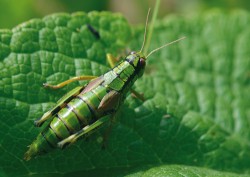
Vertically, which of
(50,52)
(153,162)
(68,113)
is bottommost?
(153,162)

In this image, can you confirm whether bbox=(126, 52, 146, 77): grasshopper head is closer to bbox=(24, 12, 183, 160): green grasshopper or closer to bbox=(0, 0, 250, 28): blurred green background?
bbox=(24, 12, 183, 160): green grasshopper

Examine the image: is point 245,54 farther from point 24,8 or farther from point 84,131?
point 24,8

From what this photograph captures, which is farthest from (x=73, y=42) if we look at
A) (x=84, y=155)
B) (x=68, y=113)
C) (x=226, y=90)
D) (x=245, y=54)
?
(x=245, y=54)

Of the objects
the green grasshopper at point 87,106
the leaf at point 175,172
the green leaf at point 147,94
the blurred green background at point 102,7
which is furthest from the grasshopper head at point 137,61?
the blurred green background at point 102,7

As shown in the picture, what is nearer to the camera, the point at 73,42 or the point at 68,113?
the point at 68,113

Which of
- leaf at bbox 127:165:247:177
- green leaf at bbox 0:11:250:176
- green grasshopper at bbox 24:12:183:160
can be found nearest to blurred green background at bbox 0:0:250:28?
green leaf at bbox 0:11:250:176

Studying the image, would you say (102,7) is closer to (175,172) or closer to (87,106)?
(87,106)

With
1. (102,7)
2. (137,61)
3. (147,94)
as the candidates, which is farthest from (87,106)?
(102,7)
